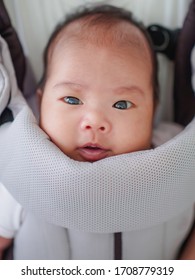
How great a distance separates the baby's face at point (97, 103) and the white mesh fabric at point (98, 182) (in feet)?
0.19

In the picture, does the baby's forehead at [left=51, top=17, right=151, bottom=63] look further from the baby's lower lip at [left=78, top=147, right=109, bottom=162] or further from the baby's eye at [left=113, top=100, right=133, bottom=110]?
the baby's lower lip at [left=78, top=147, right=109, bottom=162]

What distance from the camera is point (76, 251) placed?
89 centimetres

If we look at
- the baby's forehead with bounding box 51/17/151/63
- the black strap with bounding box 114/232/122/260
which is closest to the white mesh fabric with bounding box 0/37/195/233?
the black strap with bounding box 114/232/122/260

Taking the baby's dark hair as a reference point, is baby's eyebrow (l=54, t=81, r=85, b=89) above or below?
below

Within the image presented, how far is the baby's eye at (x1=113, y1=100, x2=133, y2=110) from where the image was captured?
885mm

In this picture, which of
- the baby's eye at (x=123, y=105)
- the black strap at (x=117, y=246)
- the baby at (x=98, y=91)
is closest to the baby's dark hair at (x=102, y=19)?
the baby at (x=98, y=91)

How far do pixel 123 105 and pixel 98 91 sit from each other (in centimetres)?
6

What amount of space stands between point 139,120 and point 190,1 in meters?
0.37

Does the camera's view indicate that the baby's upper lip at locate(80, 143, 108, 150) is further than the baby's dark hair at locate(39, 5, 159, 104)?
No

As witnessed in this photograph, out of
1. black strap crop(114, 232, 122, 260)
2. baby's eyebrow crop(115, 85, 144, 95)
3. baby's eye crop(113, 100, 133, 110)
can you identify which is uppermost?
baby's eyebrow crop(115, 85, 144, 95)

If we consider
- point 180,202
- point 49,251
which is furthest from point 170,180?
point 49,251

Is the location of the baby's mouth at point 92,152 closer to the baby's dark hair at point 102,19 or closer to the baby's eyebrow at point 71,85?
the baby's eyebrow at point 71,85

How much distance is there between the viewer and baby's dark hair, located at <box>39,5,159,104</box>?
3.12 ft

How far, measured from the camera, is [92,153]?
837 mm
